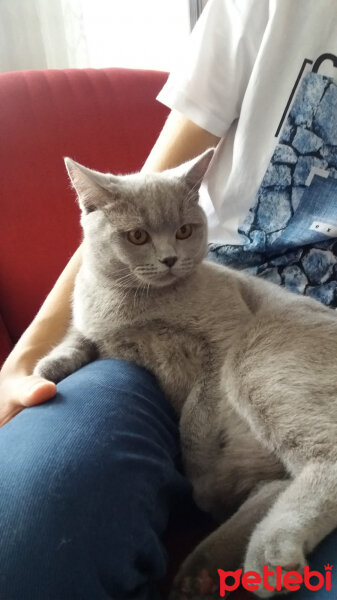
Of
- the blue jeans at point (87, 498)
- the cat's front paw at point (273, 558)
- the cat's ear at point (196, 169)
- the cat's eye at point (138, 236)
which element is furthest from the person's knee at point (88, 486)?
the cat's ear at point (196, 169)

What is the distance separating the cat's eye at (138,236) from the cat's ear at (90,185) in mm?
78

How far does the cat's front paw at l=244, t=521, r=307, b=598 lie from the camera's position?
2.05 ft

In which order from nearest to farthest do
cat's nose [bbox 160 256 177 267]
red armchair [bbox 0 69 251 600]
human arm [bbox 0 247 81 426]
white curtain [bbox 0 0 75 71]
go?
human arm [bbox 0 247 81 426] → cat's nose [bbox 160 256 177 267] → red armchair [bbox 0 69 251 600] → white curtain [bbox 0 0 75 71]

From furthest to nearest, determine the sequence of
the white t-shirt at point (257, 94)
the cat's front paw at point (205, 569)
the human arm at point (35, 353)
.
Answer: the white t-shirt at point (257, 94) → the human arm at point (35, 353) → the cat's front paw at point (205, 569)

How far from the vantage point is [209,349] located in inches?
35.4

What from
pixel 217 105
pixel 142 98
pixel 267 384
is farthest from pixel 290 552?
pixel 142 98

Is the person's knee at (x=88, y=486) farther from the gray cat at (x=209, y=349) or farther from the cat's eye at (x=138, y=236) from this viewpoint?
the cat's eye at (x=138, y=236)

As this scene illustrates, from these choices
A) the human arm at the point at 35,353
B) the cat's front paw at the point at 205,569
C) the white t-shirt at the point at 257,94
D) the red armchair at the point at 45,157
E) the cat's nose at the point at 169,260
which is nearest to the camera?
the cat's front paw at the point at 205,569

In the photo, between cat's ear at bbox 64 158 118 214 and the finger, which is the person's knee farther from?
cat's ear at bbox 64 158 118 214

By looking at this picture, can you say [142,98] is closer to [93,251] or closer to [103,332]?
[93,251]

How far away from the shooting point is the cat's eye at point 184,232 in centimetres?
93

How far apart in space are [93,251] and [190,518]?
0.51m

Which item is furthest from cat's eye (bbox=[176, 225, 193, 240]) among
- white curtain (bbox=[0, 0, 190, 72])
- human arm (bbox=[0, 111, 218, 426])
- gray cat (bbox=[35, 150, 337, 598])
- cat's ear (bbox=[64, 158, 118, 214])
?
white curtain (bbox=[0, 0, 190, 72])

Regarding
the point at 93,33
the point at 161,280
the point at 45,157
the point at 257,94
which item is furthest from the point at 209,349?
the point at 93,33
